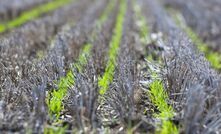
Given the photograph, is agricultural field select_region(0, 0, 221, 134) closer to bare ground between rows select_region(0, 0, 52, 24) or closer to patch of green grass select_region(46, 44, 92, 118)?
patch of green grass select_region(46, 44, 92, 118)

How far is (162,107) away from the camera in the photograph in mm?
3736

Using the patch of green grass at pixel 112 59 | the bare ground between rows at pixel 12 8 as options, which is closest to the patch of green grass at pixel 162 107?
the patch of green grass at pixel 112 59

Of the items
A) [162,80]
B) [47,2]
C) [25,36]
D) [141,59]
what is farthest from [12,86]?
[47,2]

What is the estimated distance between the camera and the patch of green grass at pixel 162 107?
3.25 meters

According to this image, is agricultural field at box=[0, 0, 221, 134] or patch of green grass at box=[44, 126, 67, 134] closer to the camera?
patch of green grass at box=[44, 126, 67, 134]

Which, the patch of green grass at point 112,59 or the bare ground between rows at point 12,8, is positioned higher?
the bare ground between rows at point 12,8

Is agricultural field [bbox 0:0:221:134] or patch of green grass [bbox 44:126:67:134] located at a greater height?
agricultural field [bbox 0:0:221:134]

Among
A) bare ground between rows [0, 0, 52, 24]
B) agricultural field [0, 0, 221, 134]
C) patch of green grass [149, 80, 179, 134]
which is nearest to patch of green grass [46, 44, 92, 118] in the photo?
agricultural field [0, 0, 221, 134]

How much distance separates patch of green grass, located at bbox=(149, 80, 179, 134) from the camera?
10.7ft

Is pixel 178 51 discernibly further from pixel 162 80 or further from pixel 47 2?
pixel 47 2

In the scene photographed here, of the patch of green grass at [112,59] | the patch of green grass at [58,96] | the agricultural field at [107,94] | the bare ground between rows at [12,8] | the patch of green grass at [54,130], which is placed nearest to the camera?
the patch of green grass at [54,130]

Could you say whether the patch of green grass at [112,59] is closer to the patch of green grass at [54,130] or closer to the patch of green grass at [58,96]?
the patch of green grass at [58,96]

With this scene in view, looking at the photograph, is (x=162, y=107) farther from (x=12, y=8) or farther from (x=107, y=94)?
(x=12, y=8)

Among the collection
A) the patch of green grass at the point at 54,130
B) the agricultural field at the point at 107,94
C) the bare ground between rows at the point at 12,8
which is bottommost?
the patch of green grass at the point at 54,130
